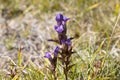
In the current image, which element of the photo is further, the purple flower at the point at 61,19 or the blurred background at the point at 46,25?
the blurred background at the point at 46,25

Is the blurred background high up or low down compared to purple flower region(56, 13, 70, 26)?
down

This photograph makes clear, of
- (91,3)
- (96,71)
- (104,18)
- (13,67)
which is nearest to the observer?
(96,71)

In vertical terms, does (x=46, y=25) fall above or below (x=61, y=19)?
below

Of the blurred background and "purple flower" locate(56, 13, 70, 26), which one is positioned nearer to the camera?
"purple flower" locate(56, 13, 70, 26)

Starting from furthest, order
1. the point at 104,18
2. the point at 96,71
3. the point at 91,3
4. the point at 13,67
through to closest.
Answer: the point at 91,3 < the point at 104,18 < the point at 13,67 < the point at 96,71

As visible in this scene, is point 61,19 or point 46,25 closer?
point 61,19

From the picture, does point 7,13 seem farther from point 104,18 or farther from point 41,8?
point 104,18

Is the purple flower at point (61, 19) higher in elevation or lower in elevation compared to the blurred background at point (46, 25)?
higher

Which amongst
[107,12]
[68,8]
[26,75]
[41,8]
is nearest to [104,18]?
[107,12]
